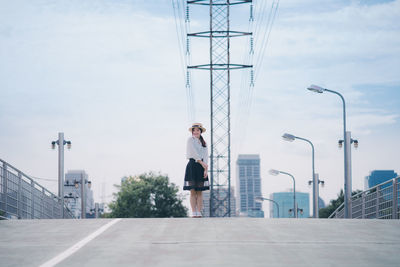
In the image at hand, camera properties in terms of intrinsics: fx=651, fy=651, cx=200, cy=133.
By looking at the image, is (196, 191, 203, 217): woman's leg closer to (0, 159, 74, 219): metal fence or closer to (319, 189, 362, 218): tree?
(0, 159, 74, 219): metal fence

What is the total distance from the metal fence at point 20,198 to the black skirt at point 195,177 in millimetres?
4637

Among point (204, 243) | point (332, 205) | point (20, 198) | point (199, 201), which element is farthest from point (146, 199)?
point (204, 243)

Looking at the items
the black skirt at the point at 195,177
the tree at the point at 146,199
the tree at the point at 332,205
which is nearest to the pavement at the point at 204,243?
the black skirt at the point at 195,177

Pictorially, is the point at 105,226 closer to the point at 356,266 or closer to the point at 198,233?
the point at 198,233

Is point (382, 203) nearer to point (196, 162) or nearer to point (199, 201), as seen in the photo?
point (199, 201)

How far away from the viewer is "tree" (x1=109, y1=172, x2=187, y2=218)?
230 feet

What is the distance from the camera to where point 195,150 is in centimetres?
1418

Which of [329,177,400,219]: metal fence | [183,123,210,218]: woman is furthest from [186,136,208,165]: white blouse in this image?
[329,177,400,219]: metal fence

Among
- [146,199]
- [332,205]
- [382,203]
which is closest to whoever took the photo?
[382,203]

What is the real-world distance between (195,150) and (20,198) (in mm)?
6895

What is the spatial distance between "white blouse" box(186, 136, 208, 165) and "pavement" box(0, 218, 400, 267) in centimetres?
248

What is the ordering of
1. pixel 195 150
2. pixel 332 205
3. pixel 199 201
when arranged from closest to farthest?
1. pixel 195 150
2. pixel 199 201
3. pixel 332 205

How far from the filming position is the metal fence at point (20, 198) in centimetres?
1675

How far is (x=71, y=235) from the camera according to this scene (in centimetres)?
988
